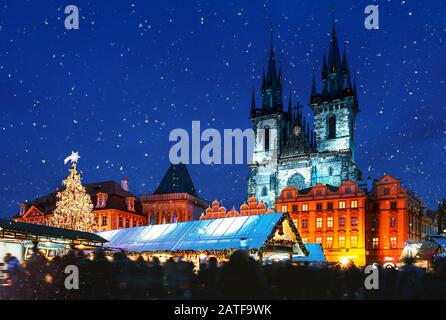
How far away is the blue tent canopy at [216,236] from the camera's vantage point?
68.3 ft

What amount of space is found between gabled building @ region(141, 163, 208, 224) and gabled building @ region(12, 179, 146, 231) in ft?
6.34

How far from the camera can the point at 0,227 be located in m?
16.8

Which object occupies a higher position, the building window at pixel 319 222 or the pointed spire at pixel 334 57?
the pointed spire at pixel 334 57

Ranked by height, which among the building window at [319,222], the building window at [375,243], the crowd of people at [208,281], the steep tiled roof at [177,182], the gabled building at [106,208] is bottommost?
the building window at [375,243]

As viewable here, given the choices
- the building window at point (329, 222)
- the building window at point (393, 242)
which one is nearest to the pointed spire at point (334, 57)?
the building window at point (329, 222)

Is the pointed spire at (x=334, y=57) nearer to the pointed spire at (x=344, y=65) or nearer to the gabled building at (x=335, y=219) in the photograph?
the pointed spire at (x=344, y=65)

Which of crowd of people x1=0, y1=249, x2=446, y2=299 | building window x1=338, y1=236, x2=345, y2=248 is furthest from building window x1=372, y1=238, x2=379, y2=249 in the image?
crowd of people x1=0, y1=249, x2=446, y2=299

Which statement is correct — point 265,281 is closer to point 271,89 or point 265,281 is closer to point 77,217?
point 77,217

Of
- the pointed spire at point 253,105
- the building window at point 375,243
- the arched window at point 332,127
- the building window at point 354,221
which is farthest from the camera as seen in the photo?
the pointed spire at point 253,105

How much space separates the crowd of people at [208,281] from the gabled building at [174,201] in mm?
53883

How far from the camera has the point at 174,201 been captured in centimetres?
6581

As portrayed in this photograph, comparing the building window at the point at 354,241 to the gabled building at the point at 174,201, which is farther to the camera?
the gabled building at the point at 174,201

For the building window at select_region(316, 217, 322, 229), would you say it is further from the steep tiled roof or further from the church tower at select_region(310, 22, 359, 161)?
the steep tiled roof

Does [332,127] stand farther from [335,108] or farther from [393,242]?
[393,242]
